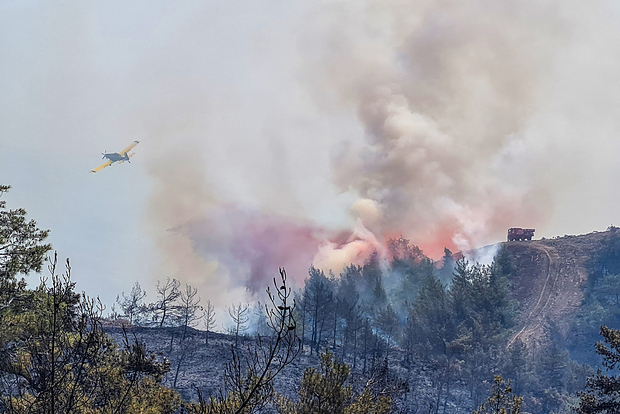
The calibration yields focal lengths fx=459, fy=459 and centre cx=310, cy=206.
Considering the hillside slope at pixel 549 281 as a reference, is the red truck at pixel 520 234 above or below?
above

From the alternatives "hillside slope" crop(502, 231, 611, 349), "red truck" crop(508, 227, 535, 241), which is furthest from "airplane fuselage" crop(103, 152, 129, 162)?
"red truck" crop(508, 227, 535, 241)

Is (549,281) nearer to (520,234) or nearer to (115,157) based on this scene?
(520,234)

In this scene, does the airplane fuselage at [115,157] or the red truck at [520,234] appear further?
the red truck at [520,234]

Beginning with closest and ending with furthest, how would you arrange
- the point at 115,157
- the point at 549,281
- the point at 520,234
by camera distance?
the point at 115,157, the point at 549,281, the point at 520,234

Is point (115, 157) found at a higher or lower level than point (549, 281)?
higher

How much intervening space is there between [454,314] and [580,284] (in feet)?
136

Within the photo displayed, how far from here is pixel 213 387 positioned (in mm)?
49906

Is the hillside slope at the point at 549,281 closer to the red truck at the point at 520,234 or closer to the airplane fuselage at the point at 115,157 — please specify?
the red truck at the point at 520,234

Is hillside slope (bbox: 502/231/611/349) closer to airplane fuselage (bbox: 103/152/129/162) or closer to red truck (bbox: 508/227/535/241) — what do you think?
red truck (bbox: 508/227/535/241)

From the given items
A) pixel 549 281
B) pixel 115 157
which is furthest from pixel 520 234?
pixel 115 157

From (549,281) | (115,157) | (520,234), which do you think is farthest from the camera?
(520,234)

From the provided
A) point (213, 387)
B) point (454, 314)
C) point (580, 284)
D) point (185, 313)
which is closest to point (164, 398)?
point (213, 387)

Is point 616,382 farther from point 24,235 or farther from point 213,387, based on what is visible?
point 213,387

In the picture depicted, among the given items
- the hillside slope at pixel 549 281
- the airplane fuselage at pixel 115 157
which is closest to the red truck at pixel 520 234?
the hillside slope at pixel 549 281
